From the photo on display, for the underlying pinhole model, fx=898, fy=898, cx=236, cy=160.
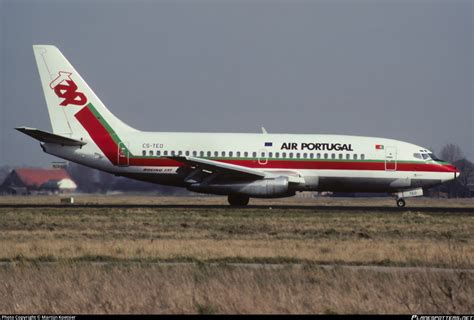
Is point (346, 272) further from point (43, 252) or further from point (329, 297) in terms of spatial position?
point (43, 252)

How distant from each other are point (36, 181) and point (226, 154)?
207ft

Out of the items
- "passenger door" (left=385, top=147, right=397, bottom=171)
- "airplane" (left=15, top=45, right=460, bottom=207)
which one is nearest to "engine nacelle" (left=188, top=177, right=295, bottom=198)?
"airplane" (left=15, top=45, right=460, bottom=207)

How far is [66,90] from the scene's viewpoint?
49.2m

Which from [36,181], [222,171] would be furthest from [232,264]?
[36,181]

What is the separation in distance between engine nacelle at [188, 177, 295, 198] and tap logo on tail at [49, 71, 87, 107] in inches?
310

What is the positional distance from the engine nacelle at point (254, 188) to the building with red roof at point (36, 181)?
55.1 metres

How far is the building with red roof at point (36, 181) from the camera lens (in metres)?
103

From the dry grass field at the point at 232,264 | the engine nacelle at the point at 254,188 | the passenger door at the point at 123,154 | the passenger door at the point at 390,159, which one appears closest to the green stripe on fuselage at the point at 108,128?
the passenger door at the point at 123,154

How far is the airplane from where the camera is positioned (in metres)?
47.6

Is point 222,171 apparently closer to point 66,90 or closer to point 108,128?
point 108,128

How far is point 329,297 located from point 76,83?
35357 millimetres

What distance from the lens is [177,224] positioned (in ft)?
117

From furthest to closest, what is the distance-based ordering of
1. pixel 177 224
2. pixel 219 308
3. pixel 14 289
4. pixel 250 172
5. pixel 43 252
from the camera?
pixel 250 172, pixel 177 224, pixel 43 252, pixel 14 289, pixel 219 308

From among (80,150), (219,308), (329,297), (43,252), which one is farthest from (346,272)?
(80,150)
